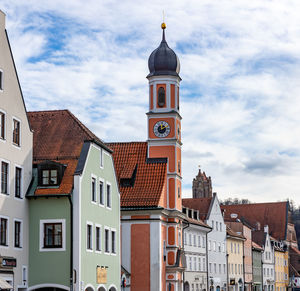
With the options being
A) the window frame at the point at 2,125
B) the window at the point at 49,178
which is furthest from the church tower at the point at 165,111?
the window frame at the point at 2,125

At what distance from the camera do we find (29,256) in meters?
46.1

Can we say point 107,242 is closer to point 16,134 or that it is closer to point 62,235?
point 62,235

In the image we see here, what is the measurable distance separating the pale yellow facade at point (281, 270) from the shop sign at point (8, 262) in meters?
104

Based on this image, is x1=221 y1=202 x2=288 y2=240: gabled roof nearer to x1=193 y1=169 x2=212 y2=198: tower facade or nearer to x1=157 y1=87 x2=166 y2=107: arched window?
x1=193 y1=169 x2=212 y2=198: tower facade

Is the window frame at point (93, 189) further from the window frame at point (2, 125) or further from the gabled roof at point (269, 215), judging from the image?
the gabled roof at point (269, 215)

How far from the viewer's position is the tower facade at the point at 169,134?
7419cm

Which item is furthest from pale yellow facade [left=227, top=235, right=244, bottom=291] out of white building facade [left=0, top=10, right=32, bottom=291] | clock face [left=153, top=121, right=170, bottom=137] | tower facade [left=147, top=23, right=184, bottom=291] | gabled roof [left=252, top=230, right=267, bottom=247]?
white building facade [left=0, top=10, right=32, bottom=291]

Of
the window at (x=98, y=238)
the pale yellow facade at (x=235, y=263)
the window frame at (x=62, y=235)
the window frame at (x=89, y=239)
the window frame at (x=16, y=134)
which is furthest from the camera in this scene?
the pale yellow facade at (x=235, y=263)

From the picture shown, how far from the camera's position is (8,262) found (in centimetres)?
4319

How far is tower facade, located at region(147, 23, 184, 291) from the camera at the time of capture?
74.2 meters

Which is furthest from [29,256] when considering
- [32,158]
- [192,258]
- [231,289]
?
[231,289]

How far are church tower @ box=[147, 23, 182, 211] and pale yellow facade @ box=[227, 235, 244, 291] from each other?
1209 inches

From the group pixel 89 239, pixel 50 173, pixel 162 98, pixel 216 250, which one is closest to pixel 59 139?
pixel 50 173

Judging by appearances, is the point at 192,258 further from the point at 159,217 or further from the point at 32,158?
the point at 32,158
